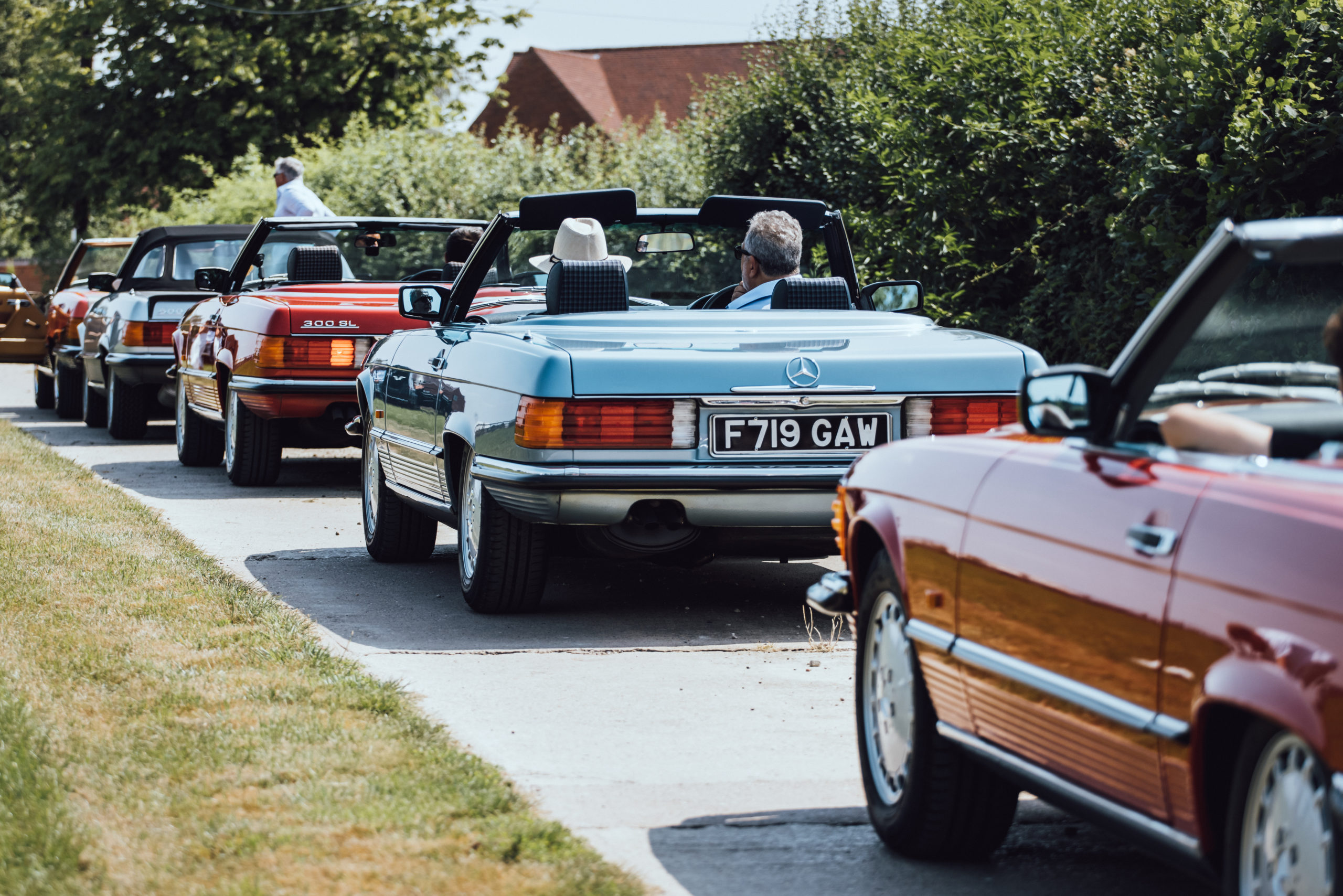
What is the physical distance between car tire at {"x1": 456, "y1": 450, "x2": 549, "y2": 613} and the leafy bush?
447cm

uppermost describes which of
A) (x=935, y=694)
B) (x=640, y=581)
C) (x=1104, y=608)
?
(x=1104, y=608)

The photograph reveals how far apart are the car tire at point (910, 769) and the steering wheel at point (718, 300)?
4078 mm

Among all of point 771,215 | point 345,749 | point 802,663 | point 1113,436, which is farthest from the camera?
point 771,215

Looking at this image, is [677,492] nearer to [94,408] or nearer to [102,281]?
[102,281]

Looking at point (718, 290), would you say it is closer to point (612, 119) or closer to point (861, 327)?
point (861, 327)

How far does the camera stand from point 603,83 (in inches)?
2306

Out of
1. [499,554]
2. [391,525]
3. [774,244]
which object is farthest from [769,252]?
[391,525]

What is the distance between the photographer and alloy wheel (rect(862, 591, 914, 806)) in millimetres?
4234

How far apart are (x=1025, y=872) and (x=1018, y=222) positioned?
9147 mm

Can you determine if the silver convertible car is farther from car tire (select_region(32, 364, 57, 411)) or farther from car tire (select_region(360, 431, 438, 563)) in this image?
car tire (select_region(32, 364, 57, 411))

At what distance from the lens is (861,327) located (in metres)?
7.26

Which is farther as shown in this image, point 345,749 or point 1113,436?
point 345,749

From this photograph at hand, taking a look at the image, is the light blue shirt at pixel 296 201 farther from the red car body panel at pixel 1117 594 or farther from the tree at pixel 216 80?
the tree at pixel 216 80

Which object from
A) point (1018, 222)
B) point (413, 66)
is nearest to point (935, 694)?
point (1018, 222)
